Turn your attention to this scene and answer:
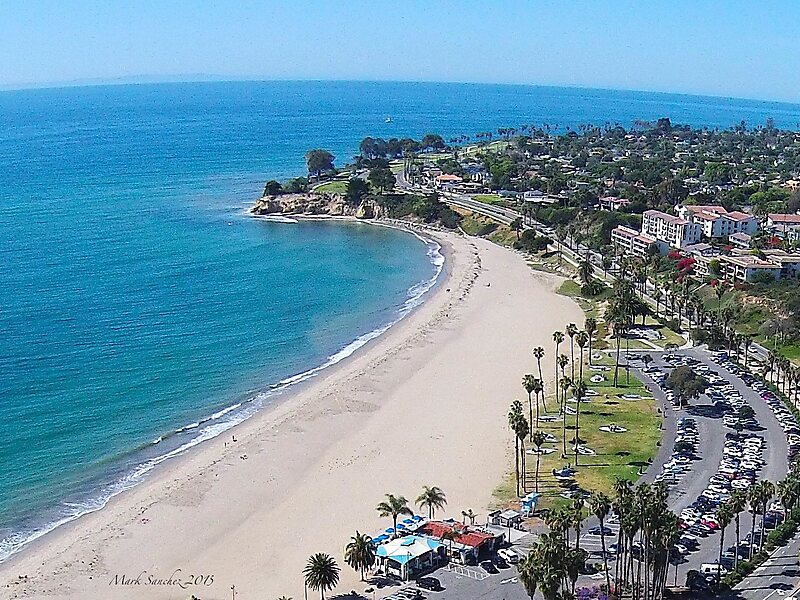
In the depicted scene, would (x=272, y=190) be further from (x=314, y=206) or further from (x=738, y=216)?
(x=738, y=216)

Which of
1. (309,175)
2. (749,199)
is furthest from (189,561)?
(309,175)

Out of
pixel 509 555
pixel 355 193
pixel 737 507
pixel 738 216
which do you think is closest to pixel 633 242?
pixel 738 216

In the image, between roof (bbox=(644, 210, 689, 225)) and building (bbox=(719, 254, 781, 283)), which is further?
roof (bbox=(644, 210, 689, 225))

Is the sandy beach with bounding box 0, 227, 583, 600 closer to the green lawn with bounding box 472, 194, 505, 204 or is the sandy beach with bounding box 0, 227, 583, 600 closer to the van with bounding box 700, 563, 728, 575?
the van with bounding box 700, 563, 728, 575

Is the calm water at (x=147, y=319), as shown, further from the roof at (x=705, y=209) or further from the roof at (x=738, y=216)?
the roof at (x=738, y=216)

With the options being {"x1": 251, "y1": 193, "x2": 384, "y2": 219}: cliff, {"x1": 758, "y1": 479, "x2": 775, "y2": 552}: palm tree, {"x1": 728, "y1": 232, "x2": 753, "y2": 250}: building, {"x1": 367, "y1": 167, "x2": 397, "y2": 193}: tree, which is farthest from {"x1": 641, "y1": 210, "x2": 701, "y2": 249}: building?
{"x1": 758, "y1": 479, "x2": 775, "y2": 552}: palm tree
